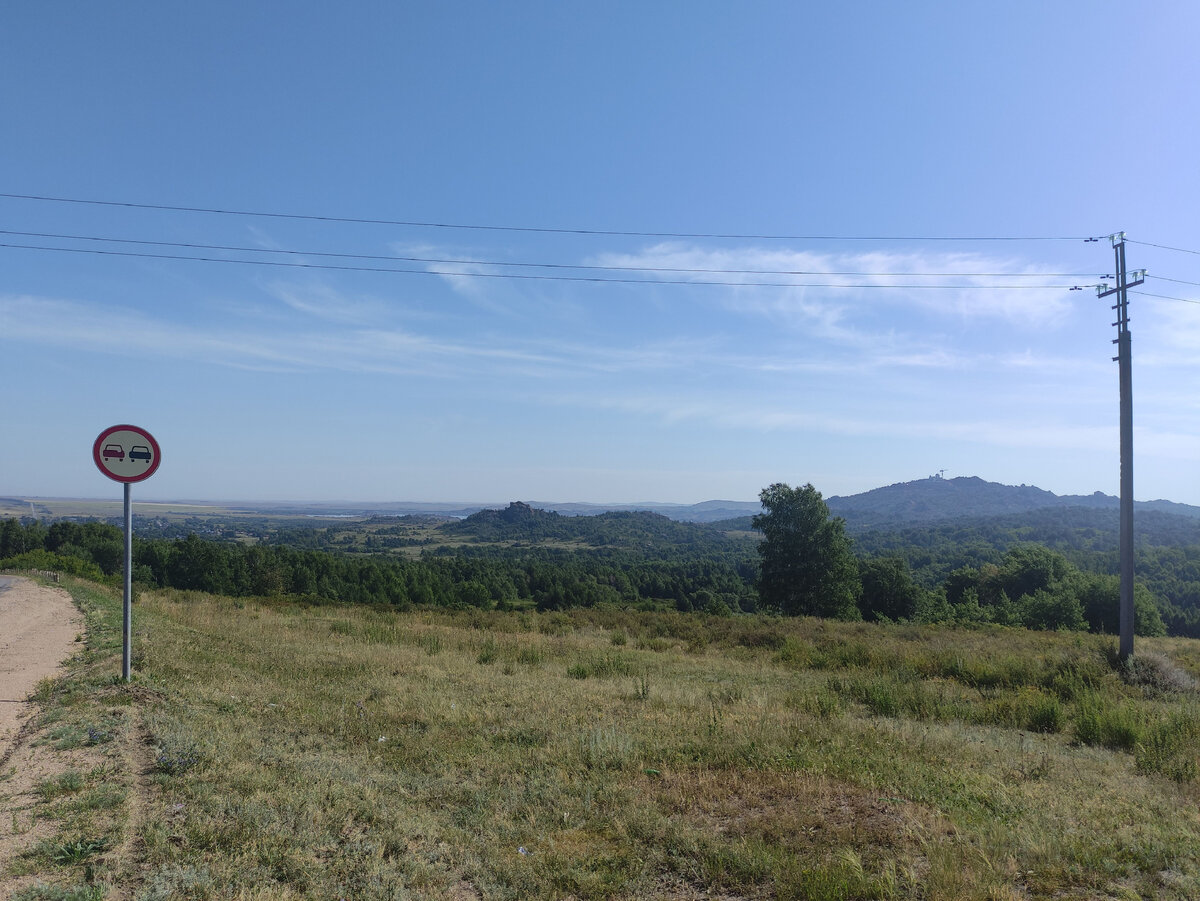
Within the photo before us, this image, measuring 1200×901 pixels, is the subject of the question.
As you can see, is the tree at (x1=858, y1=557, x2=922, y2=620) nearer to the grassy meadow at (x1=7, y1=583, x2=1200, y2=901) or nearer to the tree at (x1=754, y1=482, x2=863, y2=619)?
the tree at (x1=754, y1=482, x2=863, y2=619)

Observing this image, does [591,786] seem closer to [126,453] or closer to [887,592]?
[126,453]

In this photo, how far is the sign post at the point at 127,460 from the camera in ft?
27.7

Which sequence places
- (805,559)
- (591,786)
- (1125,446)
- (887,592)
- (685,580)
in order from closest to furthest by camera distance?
(591,786)
(1125,446)
(805,559)
(887,592)
(685,580)

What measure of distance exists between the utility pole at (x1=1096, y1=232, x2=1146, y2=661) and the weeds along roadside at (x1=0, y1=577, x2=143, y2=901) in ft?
62.7

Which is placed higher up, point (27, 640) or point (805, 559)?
point (27, 640)

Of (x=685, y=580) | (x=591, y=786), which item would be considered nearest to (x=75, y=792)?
(x=591, y=786)

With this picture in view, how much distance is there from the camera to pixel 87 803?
484 centimetres

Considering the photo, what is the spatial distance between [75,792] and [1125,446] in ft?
66.6

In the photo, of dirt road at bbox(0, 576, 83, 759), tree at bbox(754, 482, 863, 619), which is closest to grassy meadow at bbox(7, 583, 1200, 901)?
dirt road at bbox(0, 576, 83, 759)

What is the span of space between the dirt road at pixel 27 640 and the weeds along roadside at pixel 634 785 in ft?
4.36

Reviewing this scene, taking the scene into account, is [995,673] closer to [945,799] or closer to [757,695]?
[757,695]

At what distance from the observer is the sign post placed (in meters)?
8.44

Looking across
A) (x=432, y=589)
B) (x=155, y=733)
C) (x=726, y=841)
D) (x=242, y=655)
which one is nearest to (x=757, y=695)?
(x=726, y=841)

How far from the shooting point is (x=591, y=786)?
600cm
